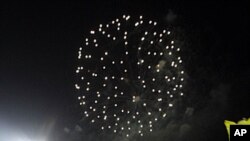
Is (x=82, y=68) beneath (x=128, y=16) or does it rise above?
beneath

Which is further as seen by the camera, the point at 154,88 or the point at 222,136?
the point at 222,136

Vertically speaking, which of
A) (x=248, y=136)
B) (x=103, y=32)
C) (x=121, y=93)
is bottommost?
(x=248, y=136)

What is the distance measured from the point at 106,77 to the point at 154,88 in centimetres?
352

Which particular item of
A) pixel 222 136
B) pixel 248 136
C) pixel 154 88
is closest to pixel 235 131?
pixel 248 136

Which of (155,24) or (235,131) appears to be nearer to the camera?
(235,131)

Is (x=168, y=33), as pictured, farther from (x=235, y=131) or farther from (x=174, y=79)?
(x=235, y=131)

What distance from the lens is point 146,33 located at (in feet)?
110

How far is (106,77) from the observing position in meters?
33.7

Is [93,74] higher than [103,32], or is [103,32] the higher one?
[103,32]

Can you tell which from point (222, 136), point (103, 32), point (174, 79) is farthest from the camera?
point (222, 136)

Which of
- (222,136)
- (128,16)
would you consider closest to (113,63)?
(128,16)

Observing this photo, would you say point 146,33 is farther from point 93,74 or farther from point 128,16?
point 93,74

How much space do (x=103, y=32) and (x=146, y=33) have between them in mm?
2915

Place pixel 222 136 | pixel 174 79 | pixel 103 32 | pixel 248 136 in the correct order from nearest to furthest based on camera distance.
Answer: pixel 248 136 → pixel 103 32 → pixel 174 79 → pixel 222 136
